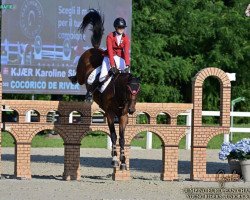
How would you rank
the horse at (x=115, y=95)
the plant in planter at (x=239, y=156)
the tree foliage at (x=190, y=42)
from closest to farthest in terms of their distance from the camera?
the horse at (x=115, y=95) → the plant in planter at (x=239, y=156) → the tree foliage at (x=190, y=42)

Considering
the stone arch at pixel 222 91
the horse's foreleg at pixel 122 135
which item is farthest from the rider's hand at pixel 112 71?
the stone arch at pixel 222 91

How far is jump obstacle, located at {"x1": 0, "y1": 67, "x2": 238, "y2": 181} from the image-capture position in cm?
1842

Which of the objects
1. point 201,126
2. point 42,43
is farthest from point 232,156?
point 42,43

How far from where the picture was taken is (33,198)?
48.8 feet

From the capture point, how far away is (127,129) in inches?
747

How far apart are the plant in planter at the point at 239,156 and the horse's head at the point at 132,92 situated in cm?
309

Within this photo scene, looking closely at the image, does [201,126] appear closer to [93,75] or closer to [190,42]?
[93,75]

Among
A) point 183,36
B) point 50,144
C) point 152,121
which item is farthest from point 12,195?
point 183,36

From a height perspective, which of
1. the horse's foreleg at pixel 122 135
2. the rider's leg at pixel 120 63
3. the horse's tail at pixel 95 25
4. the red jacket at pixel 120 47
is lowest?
the horse's foreleg at pixel 122 135

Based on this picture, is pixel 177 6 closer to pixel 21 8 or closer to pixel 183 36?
pixel 183 36

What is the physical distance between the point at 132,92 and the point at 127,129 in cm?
239

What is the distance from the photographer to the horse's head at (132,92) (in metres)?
16.7

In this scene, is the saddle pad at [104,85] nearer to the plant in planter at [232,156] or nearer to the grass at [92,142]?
the plant in planter at [232,156]

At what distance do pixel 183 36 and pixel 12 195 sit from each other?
2585 cm
